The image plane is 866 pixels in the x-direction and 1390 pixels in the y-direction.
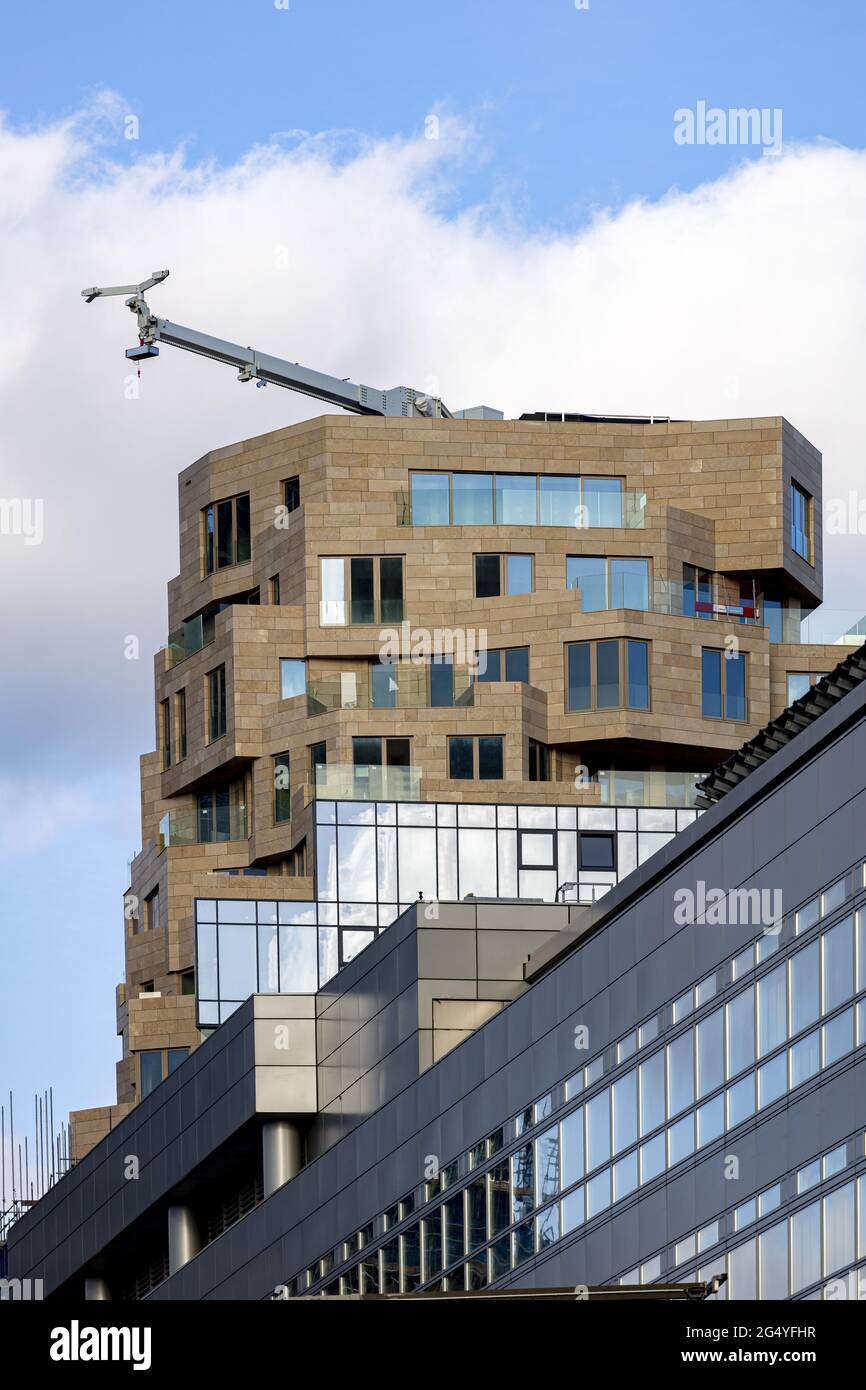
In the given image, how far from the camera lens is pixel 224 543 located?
343 ft

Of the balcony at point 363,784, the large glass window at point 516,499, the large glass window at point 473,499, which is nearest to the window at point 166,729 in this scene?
the large glass window at point 473,499

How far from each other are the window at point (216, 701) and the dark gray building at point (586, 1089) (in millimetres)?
16833

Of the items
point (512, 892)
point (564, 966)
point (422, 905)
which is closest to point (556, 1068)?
point (564, 966)

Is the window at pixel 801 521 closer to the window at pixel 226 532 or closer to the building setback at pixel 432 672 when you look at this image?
the building setback at pixel 432 672

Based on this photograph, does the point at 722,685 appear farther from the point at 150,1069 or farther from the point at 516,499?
the point at 150,1069

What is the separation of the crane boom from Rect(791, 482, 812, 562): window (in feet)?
59.9

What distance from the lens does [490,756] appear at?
9450 cm

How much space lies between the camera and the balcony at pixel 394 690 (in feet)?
313

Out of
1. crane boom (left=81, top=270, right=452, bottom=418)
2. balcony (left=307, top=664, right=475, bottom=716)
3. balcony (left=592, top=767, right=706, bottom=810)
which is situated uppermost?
crane boom (left=81, top=270, right=452, bottom=418)

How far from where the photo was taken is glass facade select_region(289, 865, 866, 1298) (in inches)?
1727

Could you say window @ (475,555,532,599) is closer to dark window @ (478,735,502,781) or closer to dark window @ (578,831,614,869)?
dark window @ (478,735,502,781)

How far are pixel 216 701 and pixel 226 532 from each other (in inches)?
292

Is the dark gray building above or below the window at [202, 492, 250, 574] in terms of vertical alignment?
below

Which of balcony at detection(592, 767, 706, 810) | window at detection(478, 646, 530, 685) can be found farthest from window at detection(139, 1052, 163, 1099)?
balcony at detection(592, 767, 706, 810)
